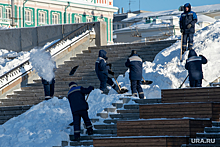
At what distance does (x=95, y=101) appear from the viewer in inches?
509

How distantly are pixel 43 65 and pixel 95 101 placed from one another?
3544mm

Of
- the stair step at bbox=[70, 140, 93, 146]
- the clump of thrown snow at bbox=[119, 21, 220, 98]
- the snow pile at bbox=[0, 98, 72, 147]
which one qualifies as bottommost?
the stair step at bbox=[70, 140, 93, 146]

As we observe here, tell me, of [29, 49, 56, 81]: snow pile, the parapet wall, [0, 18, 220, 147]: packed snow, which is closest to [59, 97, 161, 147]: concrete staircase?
[0, 18, 220, 147]: packed snow

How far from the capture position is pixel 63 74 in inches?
741

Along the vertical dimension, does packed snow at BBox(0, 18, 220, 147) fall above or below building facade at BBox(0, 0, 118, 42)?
below

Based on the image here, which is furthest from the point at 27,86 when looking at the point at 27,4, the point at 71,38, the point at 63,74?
the point at 27,4

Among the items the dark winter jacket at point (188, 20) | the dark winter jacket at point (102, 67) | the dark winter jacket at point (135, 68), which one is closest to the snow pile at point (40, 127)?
the dark winter jacket at point (102, 67)

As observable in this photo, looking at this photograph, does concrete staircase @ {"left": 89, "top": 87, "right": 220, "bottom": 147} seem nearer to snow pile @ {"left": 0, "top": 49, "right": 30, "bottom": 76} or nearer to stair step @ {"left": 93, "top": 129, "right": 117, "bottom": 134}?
stair step @ {"left": 93, "top": 129, "right": 117, "bottom": 134}

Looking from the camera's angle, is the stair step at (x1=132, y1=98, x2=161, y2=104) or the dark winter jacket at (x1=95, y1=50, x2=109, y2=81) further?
the dark winter jacket at (x1=95, y1=50, x2=109, y2=81)

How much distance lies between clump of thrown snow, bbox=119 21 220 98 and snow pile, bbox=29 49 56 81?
8.90 ft

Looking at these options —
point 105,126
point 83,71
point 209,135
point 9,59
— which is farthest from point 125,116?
point 9,59

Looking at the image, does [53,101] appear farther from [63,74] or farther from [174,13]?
[174,13]

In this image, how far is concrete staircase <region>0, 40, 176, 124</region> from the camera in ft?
56.5

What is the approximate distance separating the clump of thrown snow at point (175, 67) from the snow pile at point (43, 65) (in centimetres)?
271
